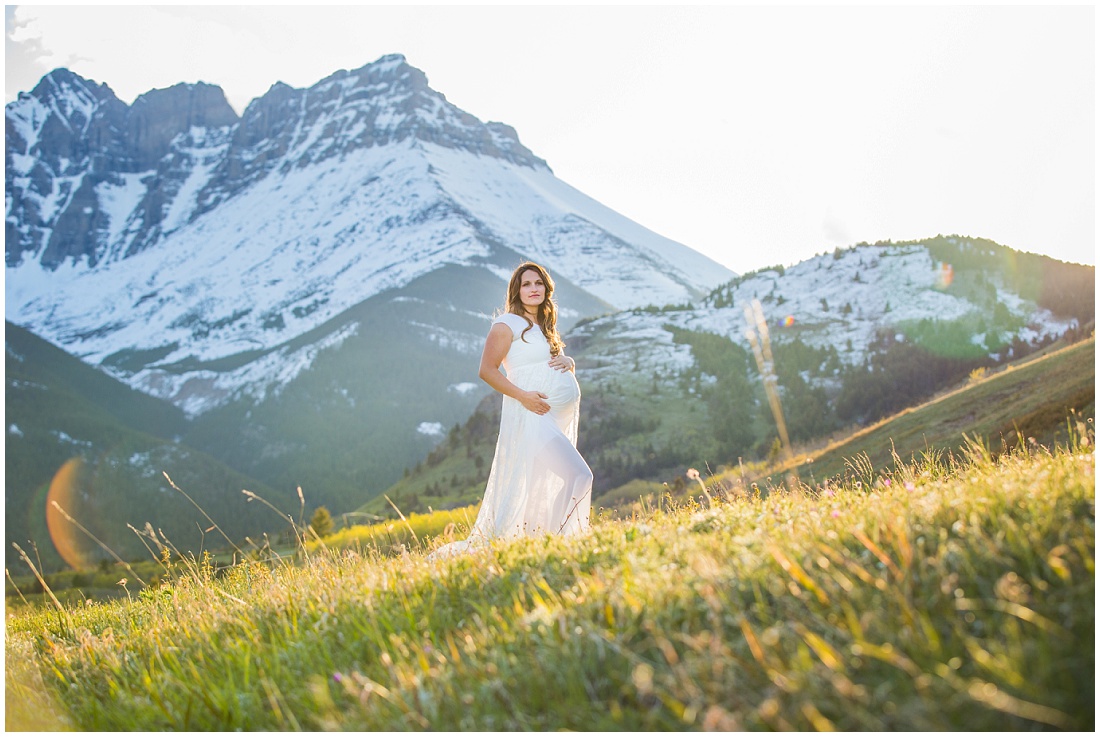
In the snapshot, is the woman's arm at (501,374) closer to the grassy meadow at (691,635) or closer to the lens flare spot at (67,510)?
the grassy meadow at (691,635)

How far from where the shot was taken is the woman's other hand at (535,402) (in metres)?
7.43

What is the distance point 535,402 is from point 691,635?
4.20 metres

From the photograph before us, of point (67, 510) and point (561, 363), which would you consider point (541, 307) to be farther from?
point (67, 510)

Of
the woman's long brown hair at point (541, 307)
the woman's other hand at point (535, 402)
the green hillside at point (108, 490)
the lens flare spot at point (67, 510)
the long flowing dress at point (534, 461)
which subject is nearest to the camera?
the long flowing dress at point (534, 461)

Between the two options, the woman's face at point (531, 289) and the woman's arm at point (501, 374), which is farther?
the woman's face at point (531, 289)

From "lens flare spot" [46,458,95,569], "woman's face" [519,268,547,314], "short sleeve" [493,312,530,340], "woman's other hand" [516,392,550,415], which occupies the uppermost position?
"woman's face" [519,268,547,314]

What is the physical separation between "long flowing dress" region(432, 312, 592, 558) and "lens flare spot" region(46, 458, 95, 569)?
16091cm

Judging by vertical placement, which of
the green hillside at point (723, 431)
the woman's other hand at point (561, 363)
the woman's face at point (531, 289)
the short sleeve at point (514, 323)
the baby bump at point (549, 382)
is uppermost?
the woman's face at point (531, 289)

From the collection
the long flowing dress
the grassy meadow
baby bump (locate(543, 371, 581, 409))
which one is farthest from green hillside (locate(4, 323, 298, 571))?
the grassy meadow

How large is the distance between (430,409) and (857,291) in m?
154

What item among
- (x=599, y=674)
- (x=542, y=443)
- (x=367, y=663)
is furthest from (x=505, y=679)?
(x=542, y=443)

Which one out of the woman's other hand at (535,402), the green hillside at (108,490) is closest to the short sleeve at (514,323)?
the woman's other hand at (535,402)

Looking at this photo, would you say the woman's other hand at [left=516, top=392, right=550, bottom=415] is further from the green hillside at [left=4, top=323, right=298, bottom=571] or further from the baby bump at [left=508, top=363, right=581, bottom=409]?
the green hillside at [left=4, top=323, right=298, bottom=571]

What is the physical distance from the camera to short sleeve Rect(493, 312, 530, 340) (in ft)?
25.7
